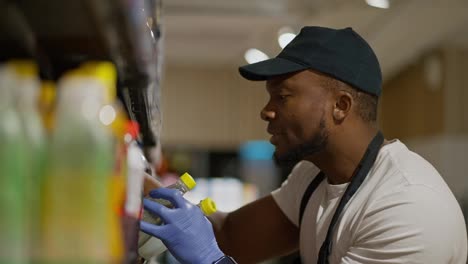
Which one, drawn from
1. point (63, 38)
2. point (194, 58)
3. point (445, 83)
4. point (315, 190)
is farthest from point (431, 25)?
point (63, 38)

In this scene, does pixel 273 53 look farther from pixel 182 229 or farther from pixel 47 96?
pixel 47 96

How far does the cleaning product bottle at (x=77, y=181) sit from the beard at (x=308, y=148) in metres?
1.15

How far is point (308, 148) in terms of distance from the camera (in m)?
1.86

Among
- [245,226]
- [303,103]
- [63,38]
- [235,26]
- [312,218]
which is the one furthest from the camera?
[235,26]

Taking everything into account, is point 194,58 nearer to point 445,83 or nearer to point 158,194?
point 445,83

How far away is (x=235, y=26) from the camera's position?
6039 mm

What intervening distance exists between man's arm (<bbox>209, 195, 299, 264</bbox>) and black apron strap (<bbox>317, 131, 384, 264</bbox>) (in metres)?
0.33

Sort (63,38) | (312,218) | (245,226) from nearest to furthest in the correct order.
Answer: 1. (63,38)
2. (312,218)
3. (245,226)

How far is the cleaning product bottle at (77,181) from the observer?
2.35 feet

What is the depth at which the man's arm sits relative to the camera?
2.13 m

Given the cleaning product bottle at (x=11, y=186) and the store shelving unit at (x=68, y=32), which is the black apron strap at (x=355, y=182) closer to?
the store shelving unit at (x=68, y=32)

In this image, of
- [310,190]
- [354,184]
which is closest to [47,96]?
[354,184]

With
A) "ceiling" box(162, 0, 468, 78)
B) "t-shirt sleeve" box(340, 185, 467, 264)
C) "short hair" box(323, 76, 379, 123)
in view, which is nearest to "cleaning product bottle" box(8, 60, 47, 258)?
"t-shirt sleeve" box(340, 185, 467, 264)

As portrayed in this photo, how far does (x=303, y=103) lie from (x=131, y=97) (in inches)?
20.5
